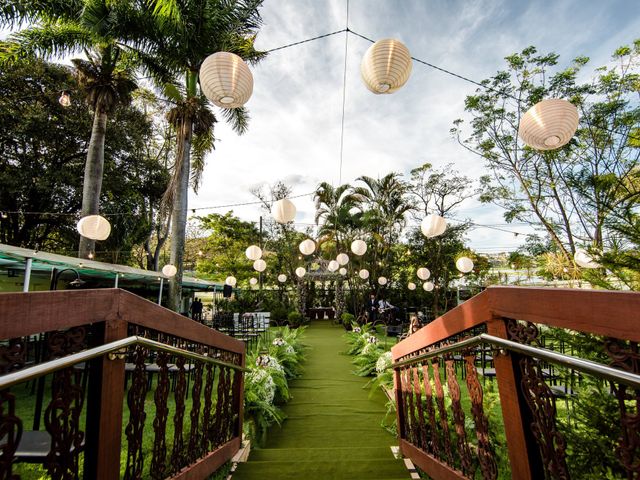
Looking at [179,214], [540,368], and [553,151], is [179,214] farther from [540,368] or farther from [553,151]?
[553,151]

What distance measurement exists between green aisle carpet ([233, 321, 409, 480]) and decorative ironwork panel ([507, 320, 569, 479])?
179 cm

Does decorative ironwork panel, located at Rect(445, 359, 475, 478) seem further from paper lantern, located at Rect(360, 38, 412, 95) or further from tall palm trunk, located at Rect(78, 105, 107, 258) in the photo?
tall palm trunk, located at Rect(78, 105, 107, 258)

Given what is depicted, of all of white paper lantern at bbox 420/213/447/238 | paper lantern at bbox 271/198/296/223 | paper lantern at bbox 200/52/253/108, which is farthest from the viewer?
white paper lantern at bbox 420/213/447/238

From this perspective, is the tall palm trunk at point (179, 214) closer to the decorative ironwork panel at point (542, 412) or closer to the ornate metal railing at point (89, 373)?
the ornate metal railing at point (89, 373)

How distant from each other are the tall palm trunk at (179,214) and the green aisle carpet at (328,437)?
394cm

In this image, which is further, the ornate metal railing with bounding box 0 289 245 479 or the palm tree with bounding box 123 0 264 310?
the palm tree with bounding box 123 0 264 310

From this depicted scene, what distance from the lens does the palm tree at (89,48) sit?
7.86 metres

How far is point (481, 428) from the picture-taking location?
1752 mm

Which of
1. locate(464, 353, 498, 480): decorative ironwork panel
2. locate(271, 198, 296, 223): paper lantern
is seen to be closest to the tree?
locate(271, 198, 296, 223): paper lantern

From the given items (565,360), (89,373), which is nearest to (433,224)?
(565,360)

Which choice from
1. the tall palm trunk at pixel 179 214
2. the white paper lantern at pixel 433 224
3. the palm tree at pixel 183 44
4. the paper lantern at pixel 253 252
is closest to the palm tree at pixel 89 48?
the palm tree at pixel 183 44

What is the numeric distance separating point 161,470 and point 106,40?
1027 cm

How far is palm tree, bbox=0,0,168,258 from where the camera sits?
310 inches

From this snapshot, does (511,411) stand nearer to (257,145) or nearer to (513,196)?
(257,145)
